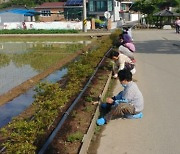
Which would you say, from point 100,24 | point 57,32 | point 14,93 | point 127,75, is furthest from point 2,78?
point 100,24

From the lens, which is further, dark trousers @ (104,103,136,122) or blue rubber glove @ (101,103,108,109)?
blue rubber glove @ (101,103,108,109)

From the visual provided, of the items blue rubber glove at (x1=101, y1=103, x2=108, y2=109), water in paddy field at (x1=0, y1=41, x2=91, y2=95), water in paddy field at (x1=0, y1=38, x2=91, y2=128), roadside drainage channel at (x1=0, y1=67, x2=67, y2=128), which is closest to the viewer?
blue rubber glove at (x1=101, y1=103, x2=108, y2=109)

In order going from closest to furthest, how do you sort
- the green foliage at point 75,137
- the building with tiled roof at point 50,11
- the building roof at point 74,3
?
the green foliage at point 75,137 < the building roof at point 74,3 < the building with tiled roof at point 50,11

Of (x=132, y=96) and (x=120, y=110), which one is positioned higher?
(x=132, y=96)

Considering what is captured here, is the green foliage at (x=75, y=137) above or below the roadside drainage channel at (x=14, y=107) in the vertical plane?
above

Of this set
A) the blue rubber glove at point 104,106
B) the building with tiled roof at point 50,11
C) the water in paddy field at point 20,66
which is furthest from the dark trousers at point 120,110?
the building with tiled roof at point 50,11

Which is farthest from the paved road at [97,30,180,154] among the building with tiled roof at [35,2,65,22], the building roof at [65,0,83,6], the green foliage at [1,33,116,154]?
the building with tiled roof at [35,2,65,22]

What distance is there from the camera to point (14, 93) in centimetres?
922

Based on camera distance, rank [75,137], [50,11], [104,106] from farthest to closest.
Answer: [50,11] < [104,106] < [75,137]

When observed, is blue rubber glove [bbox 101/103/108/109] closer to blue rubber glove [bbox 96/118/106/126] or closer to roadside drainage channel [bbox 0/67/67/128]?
blue rubber glove [bbox 96/118/106/126]

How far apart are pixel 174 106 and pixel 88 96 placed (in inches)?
72.7

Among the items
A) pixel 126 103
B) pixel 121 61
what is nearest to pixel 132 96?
pixel 126 103

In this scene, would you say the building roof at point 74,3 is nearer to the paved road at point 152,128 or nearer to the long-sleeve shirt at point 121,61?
the long-sleeve shirt at point 121,61

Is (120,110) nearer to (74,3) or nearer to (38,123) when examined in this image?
(38,123)
